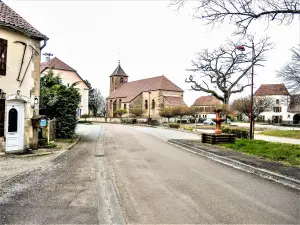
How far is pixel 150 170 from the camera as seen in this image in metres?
9.45

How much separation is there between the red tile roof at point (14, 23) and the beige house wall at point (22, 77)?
0.25 meters

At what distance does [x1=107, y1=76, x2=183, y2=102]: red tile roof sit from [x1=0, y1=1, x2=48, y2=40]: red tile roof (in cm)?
5363

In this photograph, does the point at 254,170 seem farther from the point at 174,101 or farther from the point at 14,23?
the point at 174,101

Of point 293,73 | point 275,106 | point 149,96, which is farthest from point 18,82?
point 275,106

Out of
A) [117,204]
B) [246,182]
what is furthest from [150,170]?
[117,204]

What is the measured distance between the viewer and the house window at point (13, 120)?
40.2 ft

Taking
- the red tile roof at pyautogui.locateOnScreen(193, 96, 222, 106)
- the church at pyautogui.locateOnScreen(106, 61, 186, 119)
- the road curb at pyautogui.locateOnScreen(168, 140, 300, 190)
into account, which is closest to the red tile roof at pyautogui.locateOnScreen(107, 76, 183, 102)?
the church at pyautogui.locateOnScreen(106, 61, 186, 119)

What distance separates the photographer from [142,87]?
74.6m

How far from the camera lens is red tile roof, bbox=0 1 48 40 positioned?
1192 centimetres

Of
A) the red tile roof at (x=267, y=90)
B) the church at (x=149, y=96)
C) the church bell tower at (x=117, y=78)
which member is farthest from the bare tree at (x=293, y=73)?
the church bell tower at (x=117, y=78)

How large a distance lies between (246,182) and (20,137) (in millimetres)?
9842

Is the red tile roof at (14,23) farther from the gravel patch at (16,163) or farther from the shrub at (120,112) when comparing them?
the shrub at (120,112)

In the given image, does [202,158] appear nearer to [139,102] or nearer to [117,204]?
[117,204]

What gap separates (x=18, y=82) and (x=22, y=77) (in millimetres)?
339
